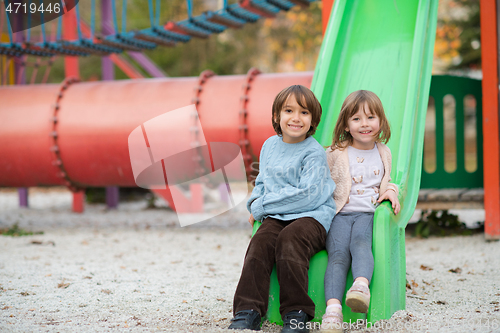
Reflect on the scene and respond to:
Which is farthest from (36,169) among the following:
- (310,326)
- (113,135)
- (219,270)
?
(310,326)

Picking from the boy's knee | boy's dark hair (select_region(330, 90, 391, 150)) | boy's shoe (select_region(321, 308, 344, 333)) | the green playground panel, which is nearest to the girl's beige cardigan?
boy's dark hair (select_region(330, 90, 391, 150))

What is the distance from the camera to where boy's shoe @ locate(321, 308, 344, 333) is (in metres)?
2.23

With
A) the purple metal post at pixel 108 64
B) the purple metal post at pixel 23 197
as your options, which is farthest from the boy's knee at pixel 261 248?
the purple metal post at pixel 23 197

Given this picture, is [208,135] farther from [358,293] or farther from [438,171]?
[358,293]

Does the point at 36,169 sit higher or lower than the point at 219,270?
higher

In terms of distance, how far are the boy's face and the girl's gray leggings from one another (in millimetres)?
514

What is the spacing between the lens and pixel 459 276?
350 cm

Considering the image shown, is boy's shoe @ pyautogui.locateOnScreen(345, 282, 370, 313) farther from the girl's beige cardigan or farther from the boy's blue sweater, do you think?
the girl's beige cardigan

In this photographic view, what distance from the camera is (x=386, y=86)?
11.5 feet

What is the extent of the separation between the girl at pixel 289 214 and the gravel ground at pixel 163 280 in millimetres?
235

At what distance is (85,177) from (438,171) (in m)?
3.80

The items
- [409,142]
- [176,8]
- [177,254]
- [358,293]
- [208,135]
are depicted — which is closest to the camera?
[358,293]

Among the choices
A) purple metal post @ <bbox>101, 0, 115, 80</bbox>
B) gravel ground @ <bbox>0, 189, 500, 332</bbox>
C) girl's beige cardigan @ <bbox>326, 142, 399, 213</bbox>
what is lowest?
gravel ground @ <bbox>0, 189, 500, 332</bbox>

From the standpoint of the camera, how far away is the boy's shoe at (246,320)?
230cm
